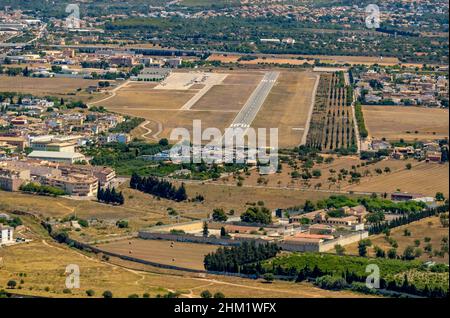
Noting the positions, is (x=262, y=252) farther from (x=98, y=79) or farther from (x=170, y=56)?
(x=170, y=56)

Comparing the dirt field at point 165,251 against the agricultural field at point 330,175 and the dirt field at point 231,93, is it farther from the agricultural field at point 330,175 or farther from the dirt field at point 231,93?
the dirt field at point 231,93

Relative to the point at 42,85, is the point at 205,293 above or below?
above

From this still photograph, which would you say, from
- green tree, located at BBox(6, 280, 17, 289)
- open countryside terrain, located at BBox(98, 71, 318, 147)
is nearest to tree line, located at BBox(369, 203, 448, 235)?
green tree, located at BBox(6, 280, 17, 289)

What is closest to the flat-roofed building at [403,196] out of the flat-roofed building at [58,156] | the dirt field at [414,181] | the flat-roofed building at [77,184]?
the dirt field at [414,181]

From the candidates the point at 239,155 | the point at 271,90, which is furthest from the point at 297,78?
the point at 239,155

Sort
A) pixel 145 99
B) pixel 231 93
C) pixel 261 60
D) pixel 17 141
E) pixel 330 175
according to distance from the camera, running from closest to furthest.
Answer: pixel 330 175 → pixel 17 141 → pixel 145 99 → pixel 231 93 → pixel 261 60

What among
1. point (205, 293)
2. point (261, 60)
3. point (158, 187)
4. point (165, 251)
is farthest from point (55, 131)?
point (261, 60)

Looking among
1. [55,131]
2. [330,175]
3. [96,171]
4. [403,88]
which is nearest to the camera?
[96,171]

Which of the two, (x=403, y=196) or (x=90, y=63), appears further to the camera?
(x=90, y=63)

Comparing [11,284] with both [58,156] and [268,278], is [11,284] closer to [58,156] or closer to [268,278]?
[268,278]
